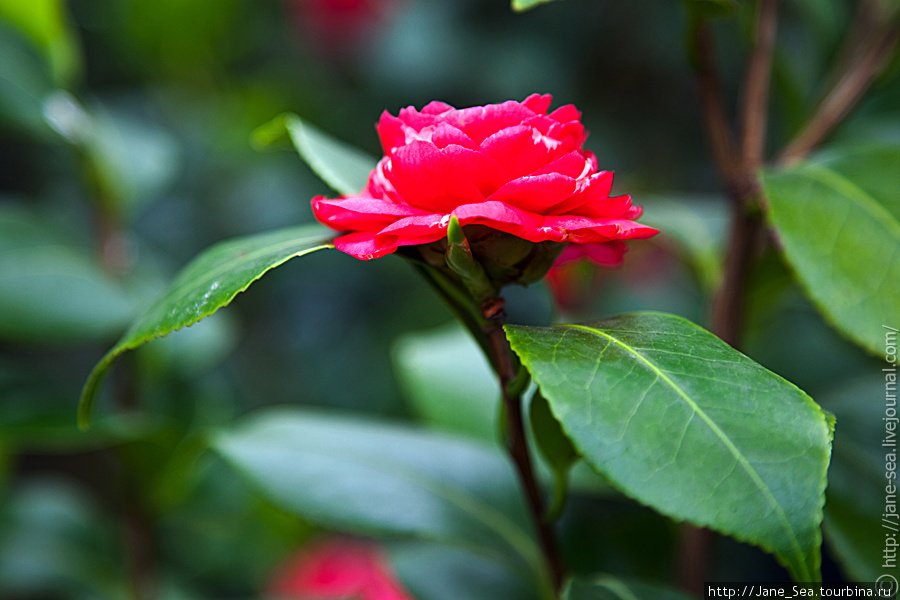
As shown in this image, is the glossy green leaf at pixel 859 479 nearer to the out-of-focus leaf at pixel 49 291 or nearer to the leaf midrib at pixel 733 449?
the leaf midrib at pixel 733 449

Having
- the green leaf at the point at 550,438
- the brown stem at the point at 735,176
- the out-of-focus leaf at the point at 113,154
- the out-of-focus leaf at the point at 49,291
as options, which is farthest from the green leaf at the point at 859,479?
the out-of-focus leaf at the point at 113,154

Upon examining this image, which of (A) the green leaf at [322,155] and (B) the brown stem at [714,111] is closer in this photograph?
(A) the green leaf at [322,155]

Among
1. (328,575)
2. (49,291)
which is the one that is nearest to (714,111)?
(49,291)

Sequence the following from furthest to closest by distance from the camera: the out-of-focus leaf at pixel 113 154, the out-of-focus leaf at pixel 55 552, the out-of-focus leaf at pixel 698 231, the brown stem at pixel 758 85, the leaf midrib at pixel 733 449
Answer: the out-of-focus leaf at pixel 55 552 < the out-of-focus leaf at pixel 113 154 < the out-of-focus leaf at pixel 698 231 < the brown stem at pixel 758 85 < the leaf midrib at pixel 733 449

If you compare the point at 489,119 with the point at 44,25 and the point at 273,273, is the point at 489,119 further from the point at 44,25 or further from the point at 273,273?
the point at 273,273

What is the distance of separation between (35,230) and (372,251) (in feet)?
2.13

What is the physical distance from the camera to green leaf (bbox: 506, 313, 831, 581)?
0.31 meters

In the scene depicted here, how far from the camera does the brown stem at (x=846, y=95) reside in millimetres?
642

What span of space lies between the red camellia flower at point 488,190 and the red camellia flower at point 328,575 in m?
0.68

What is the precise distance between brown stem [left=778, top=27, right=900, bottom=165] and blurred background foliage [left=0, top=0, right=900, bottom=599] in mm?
86

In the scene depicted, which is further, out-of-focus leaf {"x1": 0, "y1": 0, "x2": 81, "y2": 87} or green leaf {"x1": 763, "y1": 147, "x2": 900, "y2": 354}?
out-of-focus leaf {"x1": 0, "y1": 0, "x2": 81, "y2": 87}

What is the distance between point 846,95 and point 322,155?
486 mm

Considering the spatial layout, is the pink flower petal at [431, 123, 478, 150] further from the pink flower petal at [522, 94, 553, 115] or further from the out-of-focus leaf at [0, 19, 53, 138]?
the out-of-focus leaf at [0, 19, 53, 138]

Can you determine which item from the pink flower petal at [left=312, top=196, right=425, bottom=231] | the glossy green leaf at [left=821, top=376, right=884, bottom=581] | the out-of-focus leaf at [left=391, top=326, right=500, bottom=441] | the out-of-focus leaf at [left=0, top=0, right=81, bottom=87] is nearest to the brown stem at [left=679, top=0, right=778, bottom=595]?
the glossy green leaf at [left=821, top=376, right=884, bottom=581]
